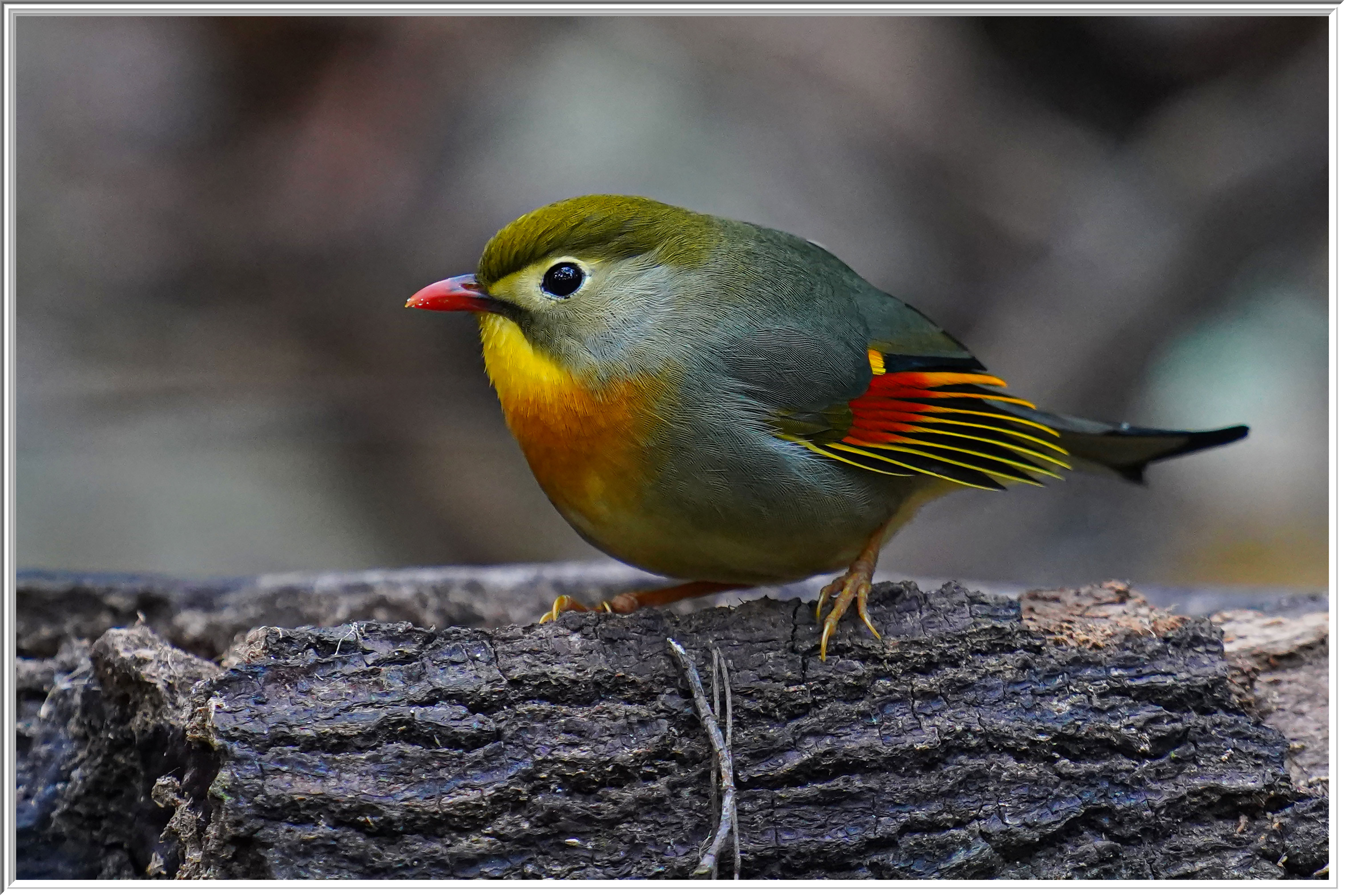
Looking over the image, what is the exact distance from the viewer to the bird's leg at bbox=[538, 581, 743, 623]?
3768mm

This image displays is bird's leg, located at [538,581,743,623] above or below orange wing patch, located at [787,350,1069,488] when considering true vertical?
below

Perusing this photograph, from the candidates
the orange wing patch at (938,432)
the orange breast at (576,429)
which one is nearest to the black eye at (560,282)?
the orange breast at (576,429)

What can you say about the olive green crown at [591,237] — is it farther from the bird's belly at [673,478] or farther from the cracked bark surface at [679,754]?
the cracked bark surface at [679,754]

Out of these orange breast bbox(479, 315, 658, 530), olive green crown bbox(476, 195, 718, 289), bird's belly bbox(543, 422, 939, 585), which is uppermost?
olive green crown bbox(476, 195, 718, 289)

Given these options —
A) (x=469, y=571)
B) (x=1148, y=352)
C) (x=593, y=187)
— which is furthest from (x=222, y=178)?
(x=1148, y=352)

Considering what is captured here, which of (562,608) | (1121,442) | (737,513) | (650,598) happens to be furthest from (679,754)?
(1121,442)

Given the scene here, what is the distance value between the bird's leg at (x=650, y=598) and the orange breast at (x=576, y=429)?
0.37 m

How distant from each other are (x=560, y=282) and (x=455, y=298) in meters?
0.31

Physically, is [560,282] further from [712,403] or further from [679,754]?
[679,754]

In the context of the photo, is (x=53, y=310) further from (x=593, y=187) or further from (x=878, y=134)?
(x=878, y=134)

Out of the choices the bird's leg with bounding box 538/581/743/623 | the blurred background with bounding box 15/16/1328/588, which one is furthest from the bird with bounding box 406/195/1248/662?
the blurred background with bounding box 15/16/1328/588

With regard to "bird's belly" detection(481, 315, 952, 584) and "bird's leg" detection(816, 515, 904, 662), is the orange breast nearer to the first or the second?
"bird's belly" detection(481, 315, 952, 584)

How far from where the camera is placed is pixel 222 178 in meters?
6.93

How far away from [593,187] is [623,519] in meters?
3.72
